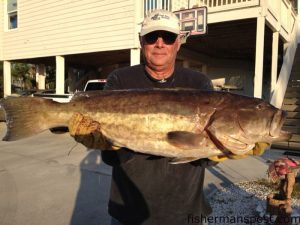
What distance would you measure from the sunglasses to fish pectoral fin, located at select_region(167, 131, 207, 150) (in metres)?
0.68

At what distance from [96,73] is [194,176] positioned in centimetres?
2094

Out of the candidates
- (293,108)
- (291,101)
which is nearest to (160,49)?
(293,108)

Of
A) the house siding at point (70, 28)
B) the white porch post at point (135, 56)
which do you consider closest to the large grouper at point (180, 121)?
the white porch post at point (135, 56)

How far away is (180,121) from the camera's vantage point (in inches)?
90.8

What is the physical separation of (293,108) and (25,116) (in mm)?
8696

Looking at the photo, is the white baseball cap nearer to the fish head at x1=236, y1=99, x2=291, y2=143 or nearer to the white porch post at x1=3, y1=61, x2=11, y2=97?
the fish head at x1=236, y1=99, x2=291, y2=143

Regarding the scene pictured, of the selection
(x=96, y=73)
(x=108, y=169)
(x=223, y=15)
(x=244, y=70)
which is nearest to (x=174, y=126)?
(x=108, y=169)

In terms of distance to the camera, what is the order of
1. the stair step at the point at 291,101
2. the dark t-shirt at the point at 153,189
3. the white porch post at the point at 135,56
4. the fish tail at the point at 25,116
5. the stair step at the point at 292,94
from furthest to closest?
the white porch post at the point at 135,56 < the stair step at the point at 292,94 < the stair step at the point at 291,101 < the fish tail at the point at 25,116 < the dark t-shirt at the point at 153,189

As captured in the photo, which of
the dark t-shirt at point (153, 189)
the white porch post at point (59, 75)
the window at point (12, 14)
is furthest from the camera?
the window at point (12, 14)

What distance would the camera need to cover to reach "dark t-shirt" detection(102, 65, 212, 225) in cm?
231

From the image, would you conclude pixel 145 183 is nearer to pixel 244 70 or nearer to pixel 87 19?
pixel 87 19

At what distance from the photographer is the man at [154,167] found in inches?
91.2

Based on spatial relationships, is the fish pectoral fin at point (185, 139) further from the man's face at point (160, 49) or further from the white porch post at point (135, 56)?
the white porch post at point (135, 56)

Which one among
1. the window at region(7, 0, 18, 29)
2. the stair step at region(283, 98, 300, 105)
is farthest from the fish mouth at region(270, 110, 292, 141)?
the window at region(7, 0, 18, 29)
